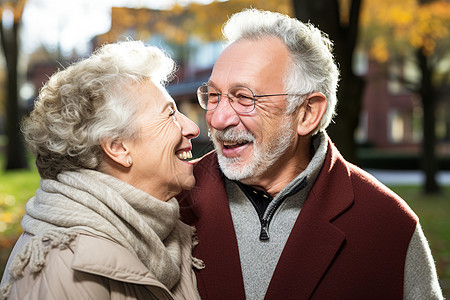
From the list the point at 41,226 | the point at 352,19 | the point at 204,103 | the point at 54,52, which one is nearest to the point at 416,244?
the point at 204,103

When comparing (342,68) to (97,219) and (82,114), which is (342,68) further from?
(97,219)

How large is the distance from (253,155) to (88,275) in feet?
3.45

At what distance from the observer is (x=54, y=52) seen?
1524 inches

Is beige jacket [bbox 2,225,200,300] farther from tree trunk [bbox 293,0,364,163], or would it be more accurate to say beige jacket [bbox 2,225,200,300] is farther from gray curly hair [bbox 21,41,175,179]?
tree trunk [bbox 293,0,364,163]

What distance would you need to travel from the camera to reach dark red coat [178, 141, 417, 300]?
2.45 m

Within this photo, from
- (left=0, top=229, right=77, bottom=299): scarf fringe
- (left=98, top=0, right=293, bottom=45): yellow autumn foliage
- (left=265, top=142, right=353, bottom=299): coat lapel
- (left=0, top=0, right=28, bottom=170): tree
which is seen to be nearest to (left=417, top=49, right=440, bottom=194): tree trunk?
(left=98, top=0, right=293, bottom=45): yellow autumn foliage

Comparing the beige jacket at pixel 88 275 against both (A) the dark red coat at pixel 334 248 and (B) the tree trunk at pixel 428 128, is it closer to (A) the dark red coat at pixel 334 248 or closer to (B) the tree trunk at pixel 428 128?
(A) the dark red coat at pixel 334 248

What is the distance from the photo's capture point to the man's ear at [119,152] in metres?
2.31

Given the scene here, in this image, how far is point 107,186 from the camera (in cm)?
224

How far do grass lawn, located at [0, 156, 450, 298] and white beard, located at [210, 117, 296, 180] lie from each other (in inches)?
179

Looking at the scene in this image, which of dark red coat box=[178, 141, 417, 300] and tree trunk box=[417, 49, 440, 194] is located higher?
dark red coat box=[178, 141, 417, 300]

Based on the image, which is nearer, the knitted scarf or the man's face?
the knitted scarf

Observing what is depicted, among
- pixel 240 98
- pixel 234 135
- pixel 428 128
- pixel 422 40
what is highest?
pixel 240 98

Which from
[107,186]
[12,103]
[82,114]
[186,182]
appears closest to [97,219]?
[107,186]
